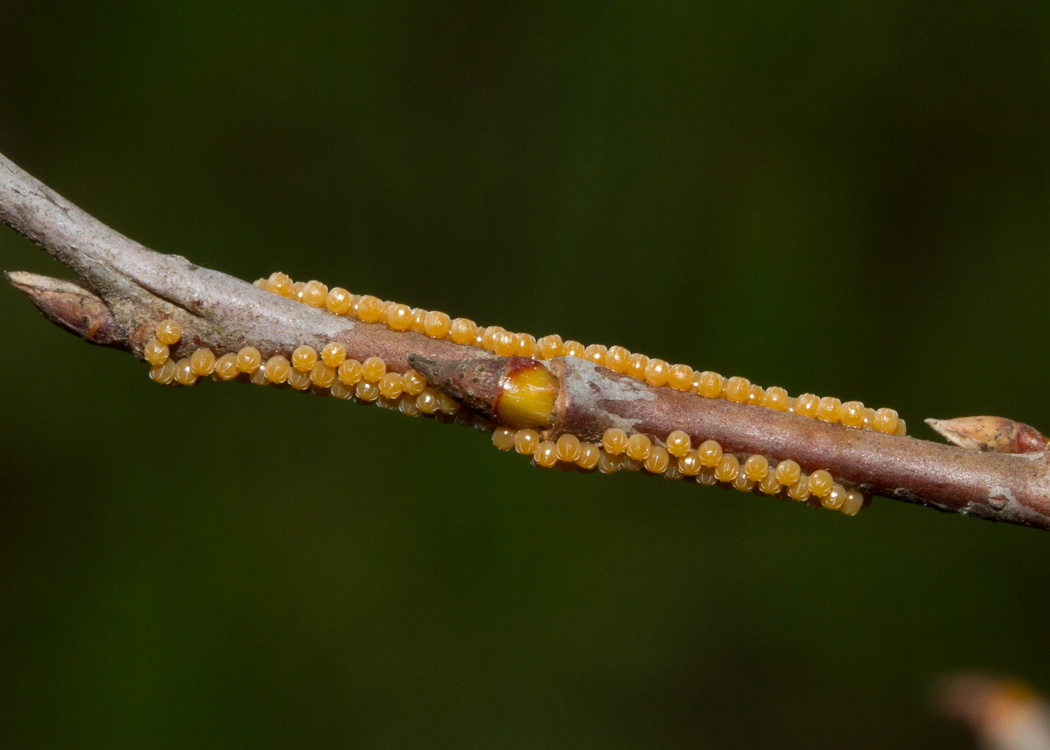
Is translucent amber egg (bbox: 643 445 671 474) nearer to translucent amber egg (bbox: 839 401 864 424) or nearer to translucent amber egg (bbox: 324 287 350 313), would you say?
translucent amber egg (bbox: 839 401 864 424)

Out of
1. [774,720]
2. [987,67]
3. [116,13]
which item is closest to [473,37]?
[116,13]

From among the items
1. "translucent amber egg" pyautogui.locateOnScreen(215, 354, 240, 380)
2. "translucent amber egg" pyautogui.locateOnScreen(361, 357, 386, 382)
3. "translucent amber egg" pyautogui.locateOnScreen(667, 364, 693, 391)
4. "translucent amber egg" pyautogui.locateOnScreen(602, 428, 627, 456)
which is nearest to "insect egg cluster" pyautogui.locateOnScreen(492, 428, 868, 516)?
"translucent amber egg" pyautogui.locateOnScreen(602, 428, 627, 456)

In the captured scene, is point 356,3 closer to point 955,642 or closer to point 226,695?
point 226,695

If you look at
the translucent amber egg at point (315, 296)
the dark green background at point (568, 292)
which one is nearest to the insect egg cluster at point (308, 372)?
the translucent amber egg at point (315, 296)

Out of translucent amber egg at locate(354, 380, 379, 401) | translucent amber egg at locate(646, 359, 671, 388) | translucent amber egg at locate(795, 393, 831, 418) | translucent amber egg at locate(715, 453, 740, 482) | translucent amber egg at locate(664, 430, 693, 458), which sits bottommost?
translucent amber egg at locate(715, 453, 740, 482)

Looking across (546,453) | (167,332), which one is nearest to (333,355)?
(167,332)
